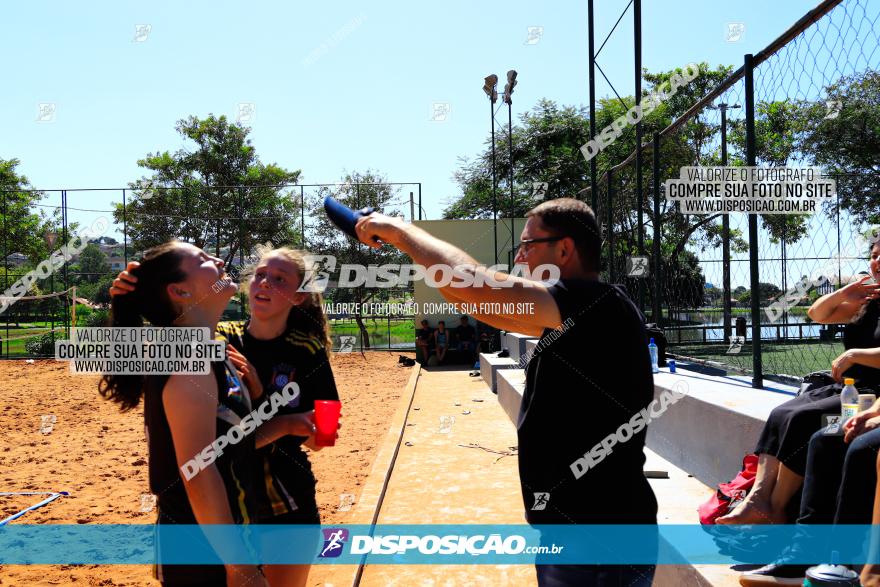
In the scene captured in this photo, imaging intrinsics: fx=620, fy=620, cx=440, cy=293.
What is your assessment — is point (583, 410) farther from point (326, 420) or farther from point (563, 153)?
point (563, 153)

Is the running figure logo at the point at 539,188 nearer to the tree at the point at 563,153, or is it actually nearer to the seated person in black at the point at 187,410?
the tree at the point at 563,153

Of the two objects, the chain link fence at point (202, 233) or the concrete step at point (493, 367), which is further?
the chain link fence at point (202, 233)

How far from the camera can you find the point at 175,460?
178cm

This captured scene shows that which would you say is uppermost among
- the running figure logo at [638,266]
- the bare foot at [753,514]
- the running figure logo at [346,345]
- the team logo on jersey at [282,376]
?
the running figure logo at [638,266]

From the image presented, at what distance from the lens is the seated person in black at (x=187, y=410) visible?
1.73 m

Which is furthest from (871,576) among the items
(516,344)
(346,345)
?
(346,345)

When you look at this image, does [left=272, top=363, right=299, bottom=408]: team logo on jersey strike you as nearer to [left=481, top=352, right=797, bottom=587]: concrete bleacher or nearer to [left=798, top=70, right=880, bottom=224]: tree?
[left=481, top=352, right=797, bottom=587]: concrete bleacher

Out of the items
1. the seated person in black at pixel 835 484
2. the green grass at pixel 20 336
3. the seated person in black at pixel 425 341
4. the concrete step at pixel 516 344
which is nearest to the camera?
the seated person in black at pixel 835 484

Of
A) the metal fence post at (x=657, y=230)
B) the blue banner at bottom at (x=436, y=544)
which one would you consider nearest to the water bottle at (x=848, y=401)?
the blue banner at bottom at (x=436, y=544)

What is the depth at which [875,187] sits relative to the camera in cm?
905

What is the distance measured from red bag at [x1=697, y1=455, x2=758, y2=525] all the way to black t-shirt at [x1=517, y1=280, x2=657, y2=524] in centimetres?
167

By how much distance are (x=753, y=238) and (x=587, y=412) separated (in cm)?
376

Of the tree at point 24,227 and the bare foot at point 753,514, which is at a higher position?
the tree at point 24,227

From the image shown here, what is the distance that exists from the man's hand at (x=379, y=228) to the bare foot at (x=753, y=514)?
2.32 meters
